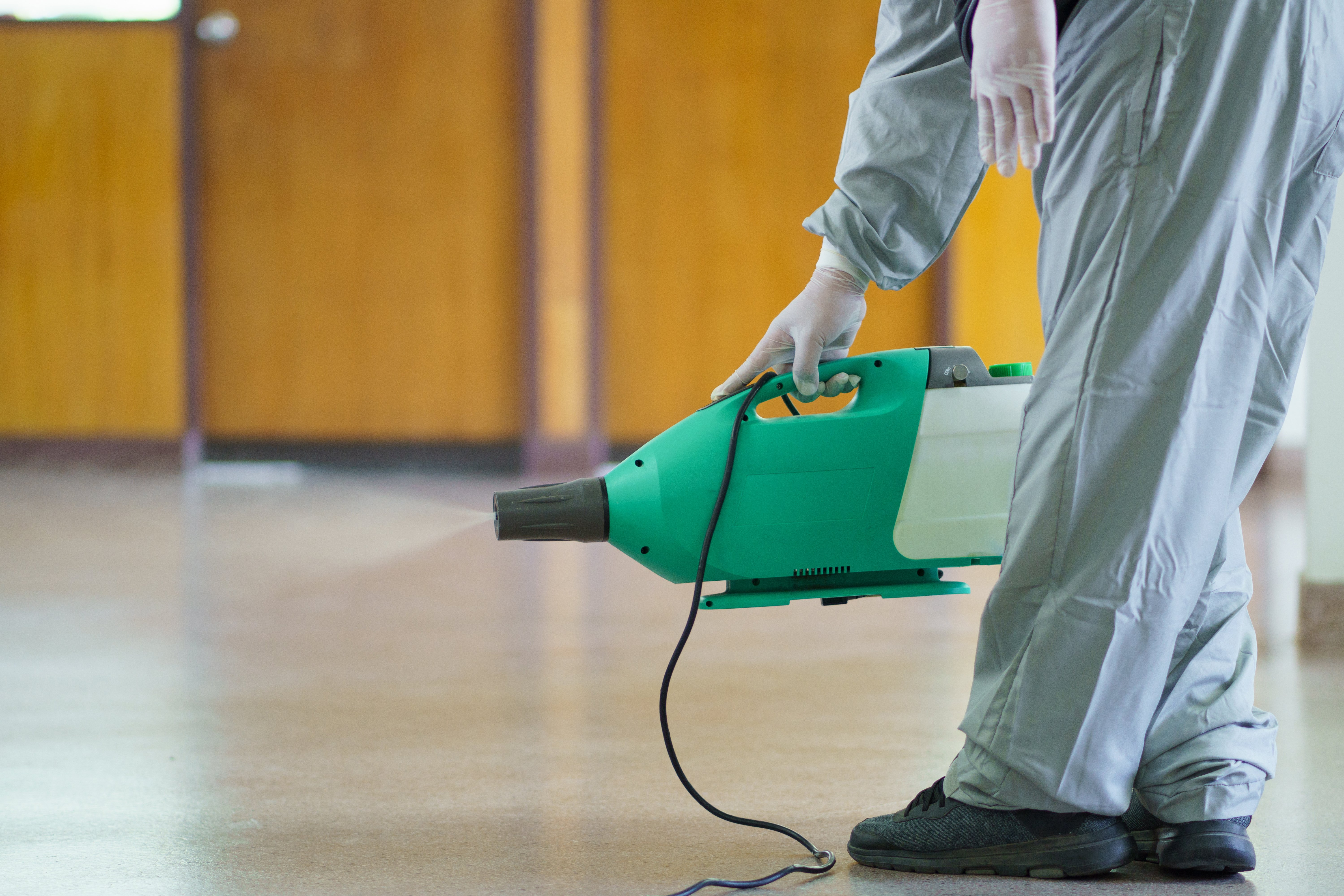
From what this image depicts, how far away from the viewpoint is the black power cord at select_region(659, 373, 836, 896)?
3.48ft

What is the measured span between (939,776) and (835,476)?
1.32 ft

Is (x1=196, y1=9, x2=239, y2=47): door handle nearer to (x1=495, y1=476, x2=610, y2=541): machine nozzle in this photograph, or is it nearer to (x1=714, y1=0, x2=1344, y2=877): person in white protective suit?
(x1=495, y1=476, x2=610, y2=541): machine nozzle

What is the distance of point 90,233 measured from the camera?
492 centimetres

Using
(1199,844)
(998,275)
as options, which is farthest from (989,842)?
(998,275)

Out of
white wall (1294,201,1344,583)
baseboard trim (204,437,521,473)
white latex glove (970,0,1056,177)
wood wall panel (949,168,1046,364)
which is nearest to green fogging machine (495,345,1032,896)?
white latex glove (970,0,1056,177)

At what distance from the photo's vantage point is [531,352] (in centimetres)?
473

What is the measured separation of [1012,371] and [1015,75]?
0.97 feet

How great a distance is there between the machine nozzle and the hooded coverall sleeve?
0.30 metres

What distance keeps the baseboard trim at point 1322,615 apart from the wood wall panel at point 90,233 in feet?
13.5

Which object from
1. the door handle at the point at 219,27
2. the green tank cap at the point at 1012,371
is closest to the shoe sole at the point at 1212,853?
the green tank cap at the point at 1012,371

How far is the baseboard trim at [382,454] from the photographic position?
4.86m

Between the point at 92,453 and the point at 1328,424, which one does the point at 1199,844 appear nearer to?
the point at 1328,424

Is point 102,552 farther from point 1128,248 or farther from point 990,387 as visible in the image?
point 1128,248

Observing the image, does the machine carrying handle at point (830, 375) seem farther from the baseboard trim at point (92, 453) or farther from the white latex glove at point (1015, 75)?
the baseboard trim at point (92, 453)
